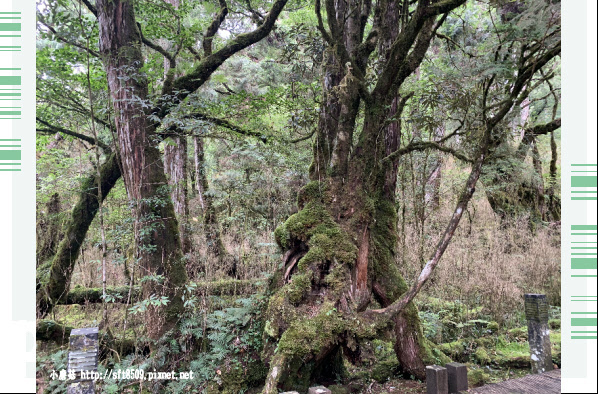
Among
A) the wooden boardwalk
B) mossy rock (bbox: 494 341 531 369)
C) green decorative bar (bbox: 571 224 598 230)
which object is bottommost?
mossy rock (bbox: 494 341 531 369)

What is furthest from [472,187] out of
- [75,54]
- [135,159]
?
[75,54]

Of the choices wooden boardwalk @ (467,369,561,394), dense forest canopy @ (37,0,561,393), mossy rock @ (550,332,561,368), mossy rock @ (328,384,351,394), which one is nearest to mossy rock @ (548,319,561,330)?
mossy rock @ (550,332,561,368)

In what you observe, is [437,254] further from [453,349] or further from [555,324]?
[555,324]

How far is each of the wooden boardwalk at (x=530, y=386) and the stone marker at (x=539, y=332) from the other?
14 cm

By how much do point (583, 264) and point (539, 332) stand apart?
2.57 meters

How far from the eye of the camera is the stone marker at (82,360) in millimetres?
2426

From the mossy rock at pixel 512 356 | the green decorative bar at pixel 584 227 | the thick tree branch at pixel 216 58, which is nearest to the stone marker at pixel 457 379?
the green decorative bar at pixel 584 227

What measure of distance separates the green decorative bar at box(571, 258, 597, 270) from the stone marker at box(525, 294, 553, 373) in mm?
2375

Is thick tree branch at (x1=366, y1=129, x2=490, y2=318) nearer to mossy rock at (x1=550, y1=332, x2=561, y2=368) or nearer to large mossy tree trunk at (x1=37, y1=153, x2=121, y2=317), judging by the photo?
mossy rock at (x1=550, y1=332, x2=561, y2=368)

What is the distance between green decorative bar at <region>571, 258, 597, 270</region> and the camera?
1.77 m

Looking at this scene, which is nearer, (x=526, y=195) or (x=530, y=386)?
(x=530, y=386)

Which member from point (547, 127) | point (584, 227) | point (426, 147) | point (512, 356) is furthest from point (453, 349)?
point (584, 227)

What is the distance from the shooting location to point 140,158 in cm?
477

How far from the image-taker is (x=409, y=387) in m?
3.82
